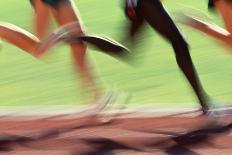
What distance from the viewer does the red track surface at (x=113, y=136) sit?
4.28 m

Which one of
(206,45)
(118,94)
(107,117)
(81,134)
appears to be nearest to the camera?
(81,134)

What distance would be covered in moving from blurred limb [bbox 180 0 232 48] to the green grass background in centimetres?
17

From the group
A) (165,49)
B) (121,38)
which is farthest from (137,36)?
(165,49)

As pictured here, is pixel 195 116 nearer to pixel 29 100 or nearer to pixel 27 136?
pixel 27 136

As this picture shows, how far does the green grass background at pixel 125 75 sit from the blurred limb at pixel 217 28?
6.5 inches

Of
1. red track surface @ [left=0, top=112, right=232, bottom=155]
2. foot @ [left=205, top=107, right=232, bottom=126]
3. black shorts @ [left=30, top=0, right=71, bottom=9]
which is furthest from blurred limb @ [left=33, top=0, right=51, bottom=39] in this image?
foot @ [left=205, top=107, right=232, bottom=126]

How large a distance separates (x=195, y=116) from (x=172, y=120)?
0.16 meters

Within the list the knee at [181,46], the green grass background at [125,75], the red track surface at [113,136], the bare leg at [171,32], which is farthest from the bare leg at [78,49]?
the knee at [181,46]

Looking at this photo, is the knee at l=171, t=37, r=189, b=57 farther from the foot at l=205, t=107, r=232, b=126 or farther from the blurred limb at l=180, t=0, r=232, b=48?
the foot at l=205, t=107, r=232, b=126

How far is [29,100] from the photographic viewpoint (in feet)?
18.9

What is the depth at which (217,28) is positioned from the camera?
5.01 meters

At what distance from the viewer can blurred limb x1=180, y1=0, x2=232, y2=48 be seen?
4.90m

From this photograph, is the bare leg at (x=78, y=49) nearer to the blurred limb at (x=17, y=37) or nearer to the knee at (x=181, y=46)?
the blurred limb at (x=17, y=37)

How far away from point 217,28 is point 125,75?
1.49m
